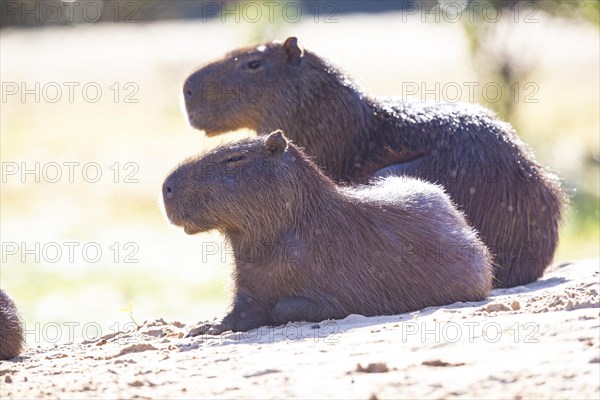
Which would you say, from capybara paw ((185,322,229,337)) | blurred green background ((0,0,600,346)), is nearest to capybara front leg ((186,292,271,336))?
capybara paw ((185,322,229,337))

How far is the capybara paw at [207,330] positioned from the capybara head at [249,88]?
2.64 m

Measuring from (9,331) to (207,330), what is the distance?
1.07 m

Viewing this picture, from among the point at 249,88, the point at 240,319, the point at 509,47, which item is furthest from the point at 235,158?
the point at 509,47

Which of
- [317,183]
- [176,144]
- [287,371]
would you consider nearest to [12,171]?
[176,144]

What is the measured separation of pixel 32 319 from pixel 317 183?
733cm

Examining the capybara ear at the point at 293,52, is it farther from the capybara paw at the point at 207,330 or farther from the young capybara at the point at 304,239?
the capybara paw at the point at 207,330

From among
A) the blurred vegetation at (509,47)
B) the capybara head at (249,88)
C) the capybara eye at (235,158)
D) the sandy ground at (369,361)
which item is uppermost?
the blurred vegetation at (509,47)

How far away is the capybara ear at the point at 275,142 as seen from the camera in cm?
613

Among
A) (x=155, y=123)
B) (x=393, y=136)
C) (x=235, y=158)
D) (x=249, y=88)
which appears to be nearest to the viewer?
(x=235, y=158)

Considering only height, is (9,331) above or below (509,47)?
below

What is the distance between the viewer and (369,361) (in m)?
4.50

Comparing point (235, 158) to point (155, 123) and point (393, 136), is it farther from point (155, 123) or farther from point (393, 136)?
point (155, 123)

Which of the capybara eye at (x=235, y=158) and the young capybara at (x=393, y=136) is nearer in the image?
the capybara eye at (x=235, y=158)

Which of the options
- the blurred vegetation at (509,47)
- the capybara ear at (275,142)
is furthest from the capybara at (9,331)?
the blurred vegetation at (509,47)
